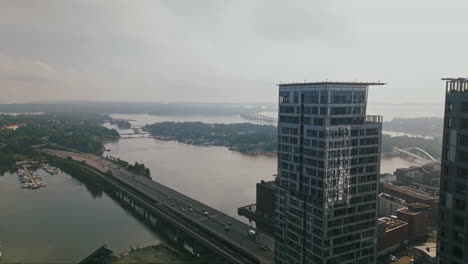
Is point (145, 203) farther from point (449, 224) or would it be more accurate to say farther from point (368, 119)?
point (449, 224)

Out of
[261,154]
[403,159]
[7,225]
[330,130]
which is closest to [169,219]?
[7,225]

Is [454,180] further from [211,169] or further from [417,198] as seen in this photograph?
[211,169]

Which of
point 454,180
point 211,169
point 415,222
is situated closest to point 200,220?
point 415,222

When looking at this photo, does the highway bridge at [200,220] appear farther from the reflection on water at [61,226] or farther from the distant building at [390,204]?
the distant building at [390,204]

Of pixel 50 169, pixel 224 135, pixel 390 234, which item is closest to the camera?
pixel 390 234

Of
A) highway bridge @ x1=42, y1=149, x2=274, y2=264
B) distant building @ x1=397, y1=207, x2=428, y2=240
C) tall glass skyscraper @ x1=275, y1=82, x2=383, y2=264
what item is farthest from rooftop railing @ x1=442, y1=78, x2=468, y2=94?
distant building @ x1=397, y1=207, x2=428, y2=240

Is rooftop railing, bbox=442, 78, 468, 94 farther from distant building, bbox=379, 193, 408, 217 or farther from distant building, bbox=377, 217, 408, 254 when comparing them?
distant building, bbox=379, 193, 408, 217

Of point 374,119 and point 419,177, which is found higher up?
point 374,119

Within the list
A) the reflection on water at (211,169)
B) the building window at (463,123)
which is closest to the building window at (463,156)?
the building window at (463,123)
